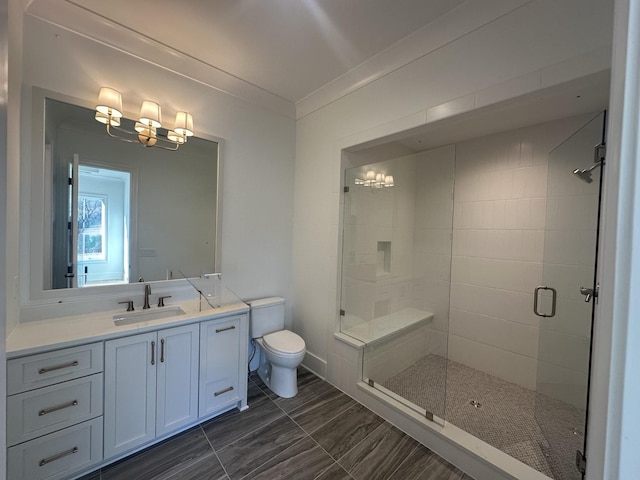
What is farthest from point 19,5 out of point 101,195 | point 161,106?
point 101,195

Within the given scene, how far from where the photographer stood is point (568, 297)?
1.85 meters

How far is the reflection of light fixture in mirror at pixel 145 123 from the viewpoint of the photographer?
1746 millimetres

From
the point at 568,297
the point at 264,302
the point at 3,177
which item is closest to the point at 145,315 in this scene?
the point at 264,302

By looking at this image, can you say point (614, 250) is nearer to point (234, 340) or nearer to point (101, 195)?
point (234, 340)

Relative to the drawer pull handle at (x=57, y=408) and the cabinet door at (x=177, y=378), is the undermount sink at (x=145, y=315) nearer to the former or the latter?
the cabinet door at (x=177, y=378)

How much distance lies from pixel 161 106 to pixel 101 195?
83 centimetres

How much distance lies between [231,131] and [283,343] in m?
1.99

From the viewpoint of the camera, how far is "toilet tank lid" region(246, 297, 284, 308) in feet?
8.04

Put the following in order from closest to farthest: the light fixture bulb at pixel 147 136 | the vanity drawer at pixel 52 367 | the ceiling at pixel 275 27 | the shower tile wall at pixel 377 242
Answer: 1. the vanity drawer at pixel 52 367
2. the ceiling at pixel 275 27
3. the light fixture bulb at pixel 147 136
4. the shower tile wall at pixel 377 242

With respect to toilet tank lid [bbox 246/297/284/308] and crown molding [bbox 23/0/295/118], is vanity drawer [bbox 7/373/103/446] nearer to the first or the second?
toilet tank lid [bbox 246/297/284/308]

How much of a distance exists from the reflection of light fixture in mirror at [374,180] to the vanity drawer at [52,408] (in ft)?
7.86

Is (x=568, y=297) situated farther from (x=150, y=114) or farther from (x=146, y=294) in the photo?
(x=150, y=114)

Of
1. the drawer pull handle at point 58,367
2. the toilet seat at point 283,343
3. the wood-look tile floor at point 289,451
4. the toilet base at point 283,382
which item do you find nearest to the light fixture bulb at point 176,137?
the drawer pull handle at point 58,367

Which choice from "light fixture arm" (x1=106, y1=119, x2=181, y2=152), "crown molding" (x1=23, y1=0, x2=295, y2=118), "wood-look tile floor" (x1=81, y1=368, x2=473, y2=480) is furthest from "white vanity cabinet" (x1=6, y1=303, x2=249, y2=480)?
"crown molding" (x1=23, y1=0, x2=295, y2=118)
